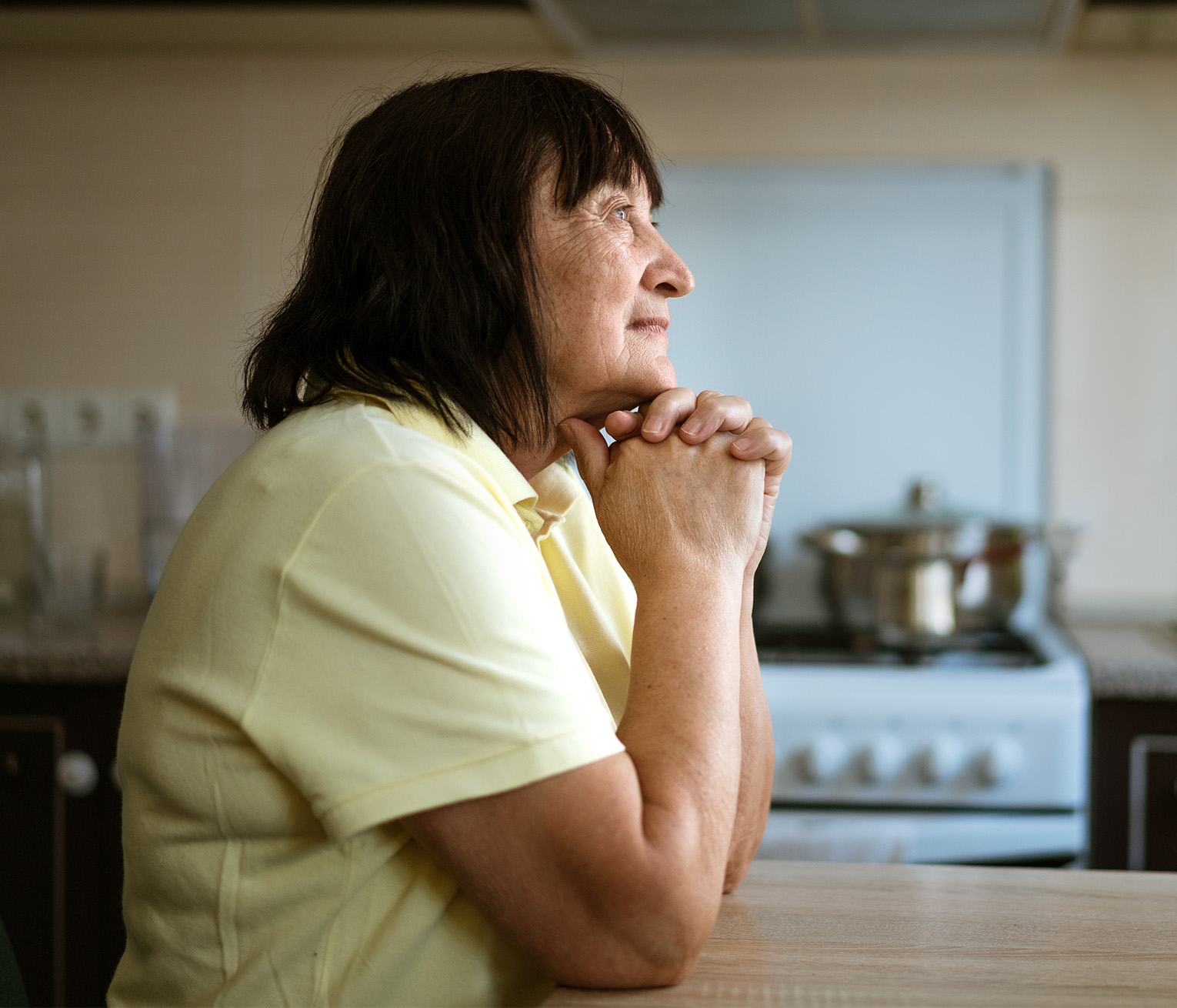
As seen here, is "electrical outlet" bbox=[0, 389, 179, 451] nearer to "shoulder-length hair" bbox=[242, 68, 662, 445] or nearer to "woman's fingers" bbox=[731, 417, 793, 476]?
"shoulder-length hair" bbox=[242, 68, 662, 445]

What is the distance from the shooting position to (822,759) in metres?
1.64

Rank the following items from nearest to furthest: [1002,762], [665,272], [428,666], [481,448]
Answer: [428,666] < [481,448] < [665,272] < [1002,762]

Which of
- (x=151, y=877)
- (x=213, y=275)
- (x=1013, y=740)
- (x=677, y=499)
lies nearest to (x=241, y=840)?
(x=151, y=877)

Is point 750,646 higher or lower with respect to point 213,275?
lower

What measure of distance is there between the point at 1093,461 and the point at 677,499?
1.56 m

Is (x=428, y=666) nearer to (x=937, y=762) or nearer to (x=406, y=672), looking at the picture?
(x=406, y=672)

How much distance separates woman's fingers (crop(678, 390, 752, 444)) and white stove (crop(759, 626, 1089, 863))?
84 centimetres

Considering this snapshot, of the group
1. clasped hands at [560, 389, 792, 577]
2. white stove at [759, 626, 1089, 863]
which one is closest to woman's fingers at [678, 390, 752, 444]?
clasped hands at [560, 389, 792, 577]

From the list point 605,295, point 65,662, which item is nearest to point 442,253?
point 605,295

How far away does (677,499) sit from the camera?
84cm

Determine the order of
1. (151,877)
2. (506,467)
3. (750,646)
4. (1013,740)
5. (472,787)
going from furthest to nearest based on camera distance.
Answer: (1013,740), (750,646), (506,467), (151,877), (472,787)

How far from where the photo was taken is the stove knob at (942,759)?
5.34ft

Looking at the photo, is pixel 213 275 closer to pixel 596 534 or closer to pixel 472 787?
pixel 596 534

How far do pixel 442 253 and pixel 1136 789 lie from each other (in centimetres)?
133
